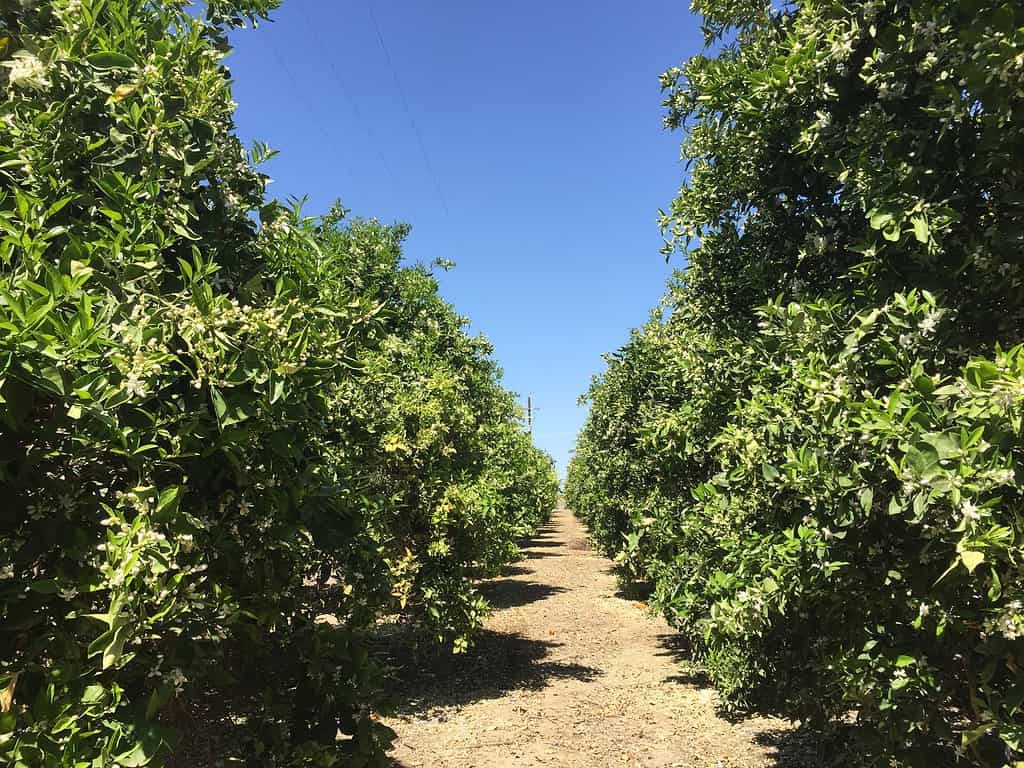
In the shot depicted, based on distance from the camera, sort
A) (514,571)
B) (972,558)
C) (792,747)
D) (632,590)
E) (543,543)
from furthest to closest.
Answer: (543,543) < (514,571) < (632,590) < (792,747) < (972,558)

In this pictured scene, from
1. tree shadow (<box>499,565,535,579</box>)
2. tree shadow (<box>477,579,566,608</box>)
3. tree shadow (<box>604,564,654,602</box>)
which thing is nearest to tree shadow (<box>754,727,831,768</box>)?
tree shadow (<box>604,564,654,602</box>)

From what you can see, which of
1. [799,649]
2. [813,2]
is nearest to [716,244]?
[813,2]

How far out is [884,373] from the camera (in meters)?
3.44

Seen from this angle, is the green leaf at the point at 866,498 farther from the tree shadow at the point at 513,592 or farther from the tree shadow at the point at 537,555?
the tree shadow at the point at 537,555

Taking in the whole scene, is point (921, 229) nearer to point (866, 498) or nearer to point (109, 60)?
point (866, 498)

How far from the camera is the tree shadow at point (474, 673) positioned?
1016cm

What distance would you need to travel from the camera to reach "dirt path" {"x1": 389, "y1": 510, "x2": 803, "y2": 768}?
305 inches

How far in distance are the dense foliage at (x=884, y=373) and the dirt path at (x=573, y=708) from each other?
11.1ft

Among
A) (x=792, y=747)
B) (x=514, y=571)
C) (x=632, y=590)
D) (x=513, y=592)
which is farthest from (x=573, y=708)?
(x=514, y=571)

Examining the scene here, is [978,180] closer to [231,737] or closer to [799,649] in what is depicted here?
[799,649]

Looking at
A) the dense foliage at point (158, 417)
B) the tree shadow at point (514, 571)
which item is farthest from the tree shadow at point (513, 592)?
the dense foliage at point (158, 417)

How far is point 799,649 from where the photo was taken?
4598mm

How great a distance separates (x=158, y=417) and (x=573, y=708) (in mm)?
9209

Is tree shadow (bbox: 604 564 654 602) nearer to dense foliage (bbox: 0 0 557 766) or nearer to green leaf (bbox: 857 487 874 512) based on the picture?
green leaf (bbox: 857 487 874 512)
